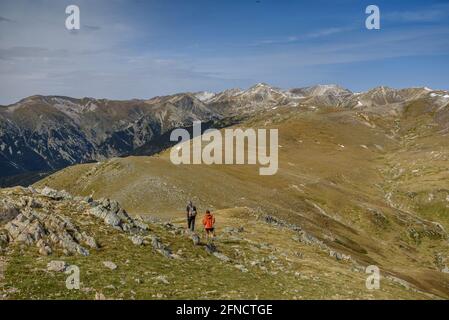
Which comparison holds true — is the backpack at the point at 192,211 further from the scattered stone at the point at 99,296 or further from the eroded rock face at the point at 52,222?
the scattered stone at the point at 99,296

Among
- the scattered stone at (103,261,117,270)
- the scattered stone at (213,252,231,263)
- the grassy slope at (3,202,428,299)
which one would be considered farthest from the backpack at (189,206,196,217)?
A: the scattered stone at (103,261,117,270)

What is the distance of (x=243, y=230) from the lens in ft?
173

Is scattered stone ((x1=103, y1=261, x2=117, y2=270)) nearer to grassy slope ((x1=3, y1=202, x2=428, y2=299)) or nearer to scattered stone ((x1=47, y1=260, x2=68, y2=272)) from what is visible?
grassy slope ((x1=3, y1=202, x2=428, y2=299))

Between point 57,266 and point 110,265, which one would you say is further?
point 110,265

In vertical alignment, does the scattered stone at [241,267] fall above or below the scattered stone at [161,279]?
below

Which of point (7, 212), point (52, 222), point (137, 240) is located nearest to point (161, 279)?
point (137, 240)

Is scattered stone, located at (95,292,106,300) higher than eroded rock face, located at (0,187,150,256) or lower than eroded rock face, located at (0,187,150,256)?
lower

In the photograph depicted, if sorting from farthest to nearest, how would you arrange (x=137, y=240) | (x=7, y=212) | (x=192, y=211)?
(x=192, y=211), (x=137, y=240), (x=7, y=212)

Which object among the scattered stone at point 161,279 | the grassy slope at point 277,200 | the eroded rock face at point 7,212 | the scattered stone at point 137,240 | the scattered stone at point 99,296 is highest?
the eroded rock face at point 7,212

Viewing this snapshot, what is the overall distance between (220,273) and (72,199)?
16153mm

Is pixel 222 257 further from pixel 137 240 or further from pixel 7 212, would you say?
pixel 7 212

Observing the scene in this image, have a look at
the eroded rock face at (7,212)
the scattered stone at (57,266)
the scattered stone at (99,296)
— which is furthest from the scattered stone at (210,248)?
the eroded rock face at (7,212)
